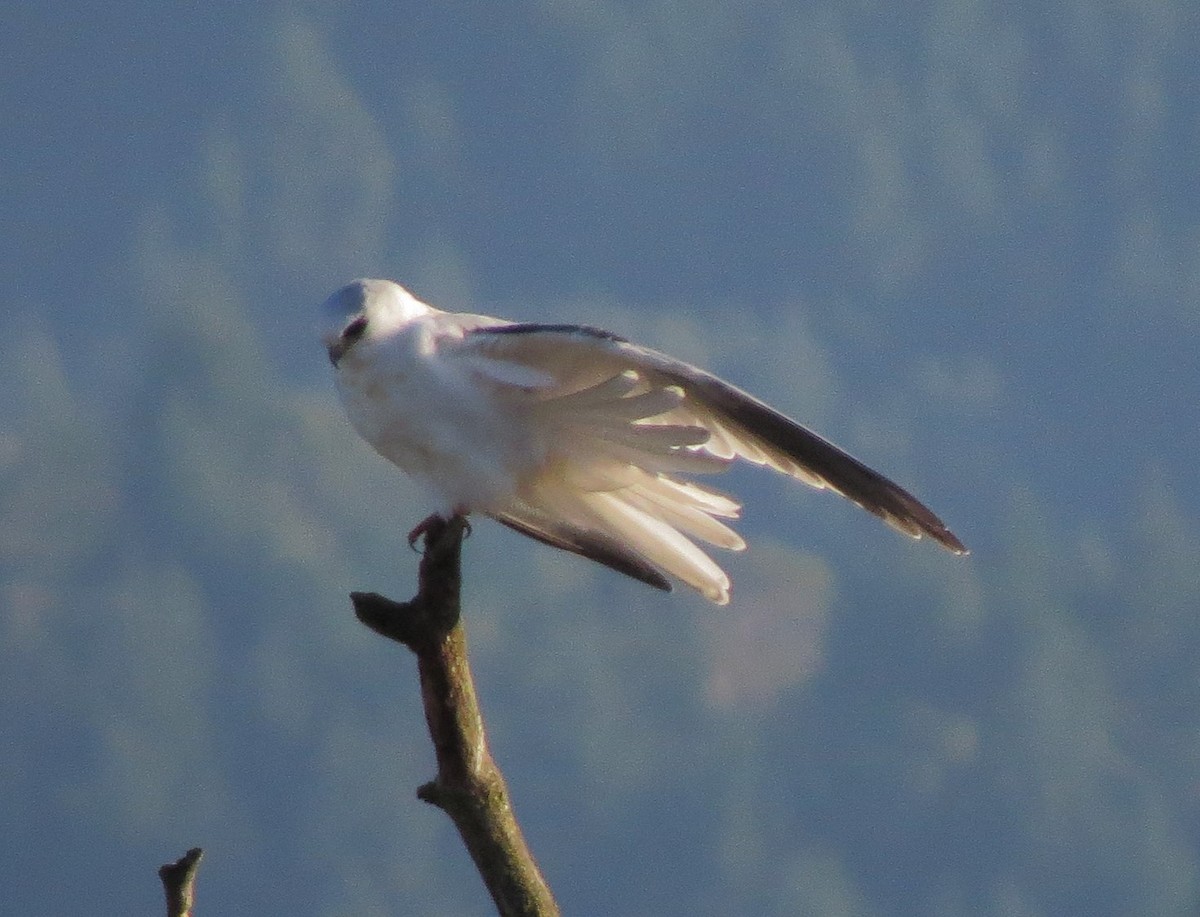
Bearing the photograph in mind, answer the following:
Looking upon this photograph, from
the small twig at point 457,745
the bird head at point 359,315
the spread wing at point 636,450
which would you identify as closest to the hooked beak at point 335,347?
the bird head at point 359,315

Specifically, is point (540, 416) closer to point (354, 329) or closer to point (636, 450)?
point (636, 450)

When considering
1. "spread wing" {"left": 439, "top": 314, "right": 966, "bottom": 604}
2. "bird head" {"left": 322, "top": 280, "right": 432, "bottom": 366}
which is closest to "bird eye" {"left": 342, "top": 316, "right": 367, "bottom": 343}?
"bird head" {"left": 322, "top": 280, "right": 432, "bottom": 366}

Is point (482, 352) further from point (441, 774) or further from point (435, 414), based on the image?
point (441, 774)

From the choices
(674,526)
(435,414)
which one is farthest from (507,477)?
(674,526)

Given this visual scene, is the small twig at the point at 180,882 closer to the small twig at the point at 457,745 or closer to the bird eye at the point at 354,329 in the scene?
the small twig at the point at 457,745

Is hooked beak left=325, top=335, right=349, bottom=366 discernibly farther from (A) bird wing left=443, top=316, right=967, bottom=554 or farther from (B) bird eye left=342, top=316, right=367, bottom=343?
(A) bird wing left=443, top=316, right=967, bottom=554

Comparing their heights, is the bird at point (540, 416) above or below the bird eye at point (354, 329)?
below

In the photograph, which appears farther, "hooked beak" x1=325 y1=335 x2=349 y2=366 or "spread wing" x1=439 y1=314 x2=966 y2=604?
"hooked beak" x1=325 y1=335 x2=349 y2=366

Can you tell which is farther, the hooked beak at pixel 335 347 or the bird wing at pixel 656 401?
the hooked beak at pixel 335 347
